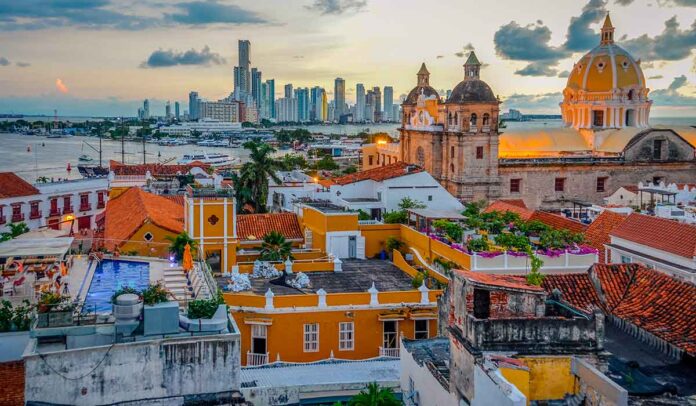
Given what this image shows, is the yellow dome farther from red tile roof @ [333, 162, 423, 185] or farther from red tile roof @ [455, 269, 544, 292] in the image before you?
red tile roof @ [455, 269, 544, 292]

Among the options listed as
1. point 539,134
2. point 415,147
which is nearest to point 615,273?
point 415,147

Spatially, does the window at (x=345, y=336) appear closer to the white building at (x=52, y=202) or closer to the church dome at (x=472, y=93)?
the white building at (x=52, y=202)

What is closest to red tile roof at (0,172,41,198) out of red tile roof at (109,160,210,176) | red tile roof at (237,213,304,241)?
red tile roof at (109,160,210,176)

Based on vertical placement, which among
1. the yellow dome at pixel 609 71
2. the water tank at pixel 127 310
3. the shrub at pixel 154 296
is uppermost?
the yellow dome at pixel 609 71

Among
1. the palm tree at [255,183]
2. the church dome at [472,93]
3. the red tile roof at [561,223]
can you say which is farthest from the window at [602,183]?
the palm tree at [255,183]

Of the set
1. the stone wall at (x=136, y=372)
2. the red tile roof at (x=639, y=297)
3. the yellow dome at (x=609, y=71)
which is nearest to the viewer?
the stone wall at (x=136, y=372)

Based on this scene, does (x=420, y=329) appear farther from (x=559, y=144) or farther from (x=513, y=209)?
(x=559, y=144)

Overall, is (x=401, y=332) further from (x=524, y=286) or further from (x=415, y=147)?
(x=415, y=147)
